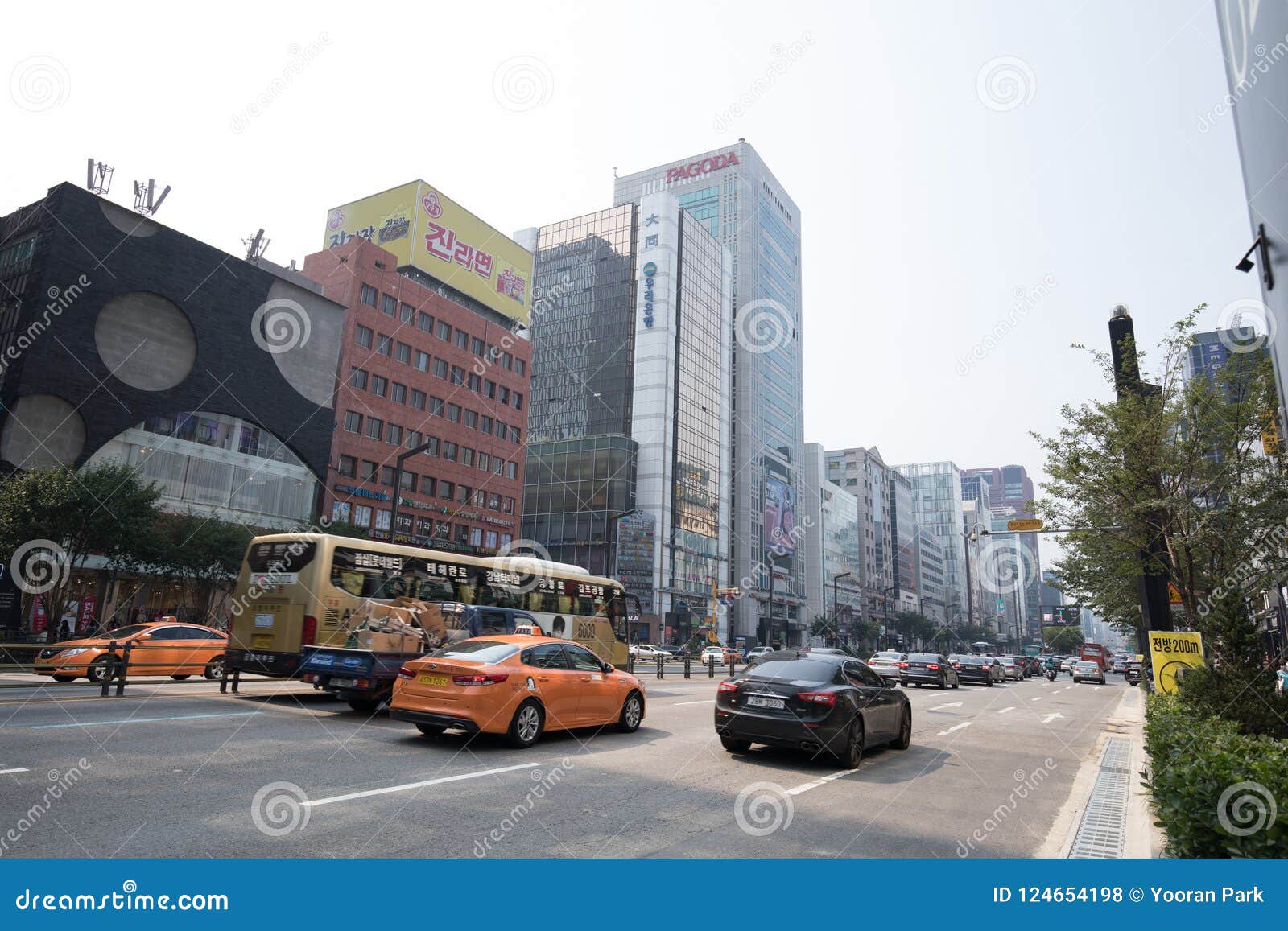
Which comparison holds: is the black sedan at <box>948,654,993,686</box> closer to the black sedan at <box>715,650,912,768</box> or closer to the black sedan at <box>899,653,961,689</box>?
the black sedan at <box>899,653,961,689</box>

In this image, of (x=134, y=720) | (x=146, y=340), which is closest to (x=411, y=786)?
(x=134, y=720)

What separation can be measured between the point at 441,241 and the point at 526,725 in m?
57.4

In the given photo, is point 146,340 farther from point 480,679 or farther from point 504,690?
point 504,690

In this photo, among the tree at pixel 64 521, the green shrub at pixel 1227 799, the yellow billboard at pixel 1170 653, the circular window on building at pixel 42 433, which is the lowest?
the green shrub at pixel 1227 799

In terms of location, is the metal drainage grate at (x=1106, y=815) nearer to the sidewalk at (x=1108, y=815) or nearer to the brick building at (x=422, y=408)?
the sidewalk at (x=1108, y=815)

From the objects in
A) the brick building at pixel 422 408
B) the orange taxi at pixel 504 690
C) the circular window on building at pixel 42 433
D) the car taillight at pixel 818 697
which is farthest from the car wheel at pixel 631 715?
the brick building at pixel 422 408

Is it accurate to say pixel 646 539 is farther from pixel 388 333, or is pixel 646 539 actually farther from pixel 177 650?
pixel 177 650

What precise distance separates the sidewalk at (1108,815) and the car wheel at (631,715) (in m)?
6.28

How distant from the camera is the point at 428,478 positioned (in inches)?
2234

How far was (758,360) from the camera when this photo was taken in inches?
4304

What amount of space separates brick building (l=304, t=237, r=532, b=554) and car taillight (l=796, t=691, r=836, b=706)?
4334 cm

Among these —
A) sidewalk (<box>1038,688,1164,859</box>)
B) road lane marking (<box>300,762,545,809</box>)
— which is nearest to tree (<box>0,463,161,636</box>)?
road lane marking (<box>300,762,545,809</box>)

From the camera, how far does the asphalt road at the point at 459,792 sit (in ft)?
18.4

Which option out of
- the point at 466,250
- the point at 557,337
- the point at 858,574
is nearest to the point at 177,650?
the point at 466,250
